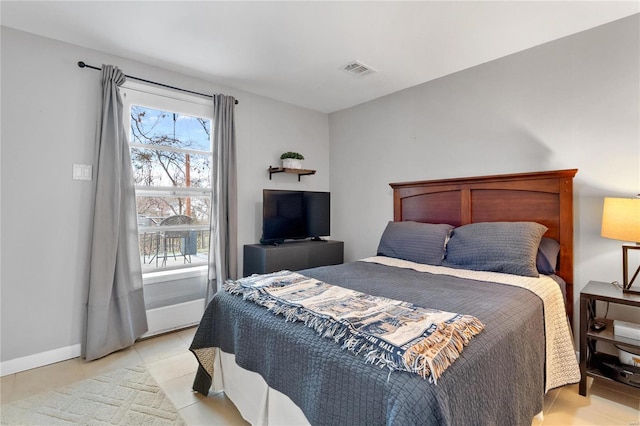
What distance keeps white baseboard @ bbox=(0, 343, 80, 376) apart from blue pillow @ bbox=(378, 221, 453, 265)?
2695 mm

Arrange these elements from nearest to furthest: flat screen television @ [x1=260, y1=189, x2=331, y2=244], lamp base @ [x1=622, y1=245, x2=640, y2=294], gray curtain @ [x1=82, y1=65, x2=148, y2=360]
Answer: lamp base @ [x1=622, y1=245, x2=640, y2=294] < gray curtain @ [x1=82, y1=65, x2=148, y2=360] < flat screen television @ [x1=260, y1=189, x2=331, y2=244]

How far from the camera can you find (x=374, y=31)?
227cm

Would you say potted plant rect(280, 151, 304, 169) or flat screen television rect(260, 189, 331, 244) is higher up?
potted plant rect(280, 151, 304, 169)

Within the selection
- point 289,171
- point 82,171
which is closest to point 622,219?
point 289,171

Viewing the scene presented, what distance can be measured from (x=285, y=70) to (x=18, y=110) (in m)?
2.07

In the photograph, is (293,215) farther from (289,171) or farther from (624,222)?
(624,222)

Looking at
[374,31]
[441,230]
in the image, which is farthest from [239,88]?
[441,230]

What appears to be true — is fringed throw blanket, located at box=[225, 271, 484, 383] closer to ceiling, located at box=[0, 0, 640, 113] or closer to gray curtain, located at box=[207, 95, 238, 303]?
gray curtain, located at box=[207, 95, 238, 303]

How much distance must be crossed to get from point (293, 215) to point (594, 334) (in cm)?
271

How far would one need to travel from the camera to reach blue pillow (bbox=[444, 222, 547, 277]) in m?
2.14

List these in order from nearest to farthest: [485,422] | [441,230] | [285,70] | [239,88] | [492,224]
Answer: [485,422] → [492,224] → [441,230] → [285,70] → [239,88]

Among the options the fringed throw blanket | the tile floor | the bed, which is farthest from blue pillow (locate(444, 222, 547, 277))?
the fringed throw blanket

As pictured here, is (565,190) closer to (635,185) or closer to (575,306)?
(635,185)

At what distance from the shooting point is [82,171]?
8.25 feet
